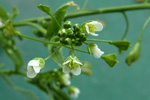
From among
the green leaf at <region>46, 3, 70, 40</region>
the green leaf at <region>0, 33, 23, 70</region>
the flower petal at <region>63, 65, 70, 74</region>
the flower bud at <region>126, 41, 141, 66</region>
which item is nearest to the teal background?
the green leaf at <region>0, 33, 23, 70</region>

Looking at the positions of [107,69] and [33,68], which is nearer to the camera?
[33,68]

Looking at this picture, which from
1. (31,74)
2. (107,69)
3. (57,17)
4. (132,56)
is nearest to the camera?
(31,74)

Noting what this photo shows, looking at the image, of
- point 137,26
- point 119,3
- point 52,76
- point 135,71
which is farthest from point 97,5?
point 52,76

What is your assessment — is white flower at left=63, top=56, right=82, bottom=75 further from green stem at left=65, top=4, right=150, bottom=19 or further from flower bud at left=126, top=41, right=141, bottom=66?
green stem at left=65, top=4, right=150, bottom=19

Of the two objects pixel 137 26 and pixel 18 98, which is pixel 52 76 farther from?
pixel 137 26

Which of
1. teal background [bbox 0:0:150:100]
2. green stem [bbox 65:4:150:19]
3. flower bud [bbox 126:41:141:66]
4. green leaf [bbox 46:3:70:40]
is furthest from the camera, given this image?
teal background [bbox 0:0:150:100]

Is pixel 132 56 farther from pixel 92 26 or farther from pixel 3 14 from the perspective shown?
pixel 3 14

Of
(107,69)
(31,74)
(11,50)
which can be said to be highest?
(107,69)

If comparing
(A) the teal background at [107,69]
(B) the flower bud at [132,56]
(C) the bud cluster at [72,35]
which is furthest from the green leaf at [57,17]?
(A) the teal background at [107,69]

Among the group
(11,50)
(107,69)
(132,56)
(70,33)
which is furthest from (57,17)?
(107,69)
